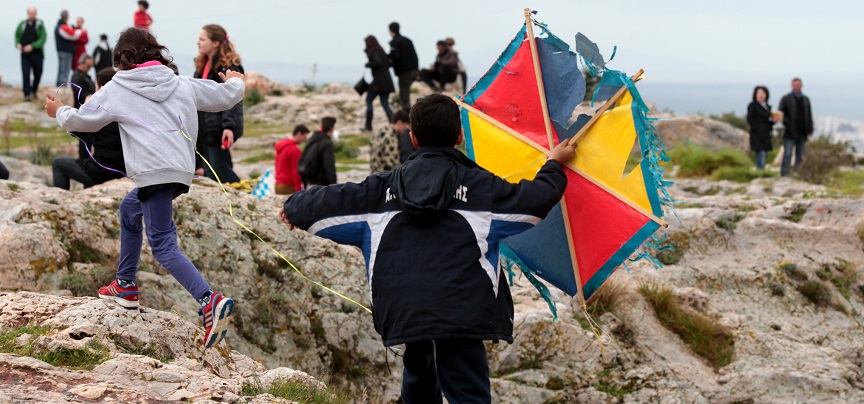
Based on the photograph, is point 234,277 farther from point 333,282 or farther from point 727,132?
point 727,132

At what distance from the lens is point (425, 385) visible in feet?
17.1

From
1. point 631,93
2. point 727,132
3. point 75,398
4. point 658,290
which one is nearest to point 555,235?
point 631,93

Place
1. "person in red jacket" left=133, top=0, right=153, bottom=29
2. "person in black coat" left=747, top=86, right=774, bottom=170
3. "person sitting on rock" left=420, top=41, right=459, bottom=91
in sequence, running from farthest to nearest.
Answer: "person sitting on rock" left=420, top=41, right=459, bottom=91 < "person in red jacket" left=133, top=0, right=153, bottom=29 < "person in black coat" left=747, top=86, right=774, bottom=170

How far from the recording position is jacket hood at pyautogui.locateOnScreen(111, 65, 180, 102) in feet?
17.6

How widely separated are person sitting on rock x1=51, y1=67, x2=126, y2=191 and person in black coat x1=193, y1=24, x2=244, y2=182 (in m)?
1.01

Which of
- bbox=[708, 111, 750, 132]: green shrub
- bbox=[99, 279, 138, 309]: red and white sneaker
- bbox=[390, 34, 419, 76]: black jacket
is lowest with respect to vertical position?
bbox=[708, 111, 750, 132]: green shrub

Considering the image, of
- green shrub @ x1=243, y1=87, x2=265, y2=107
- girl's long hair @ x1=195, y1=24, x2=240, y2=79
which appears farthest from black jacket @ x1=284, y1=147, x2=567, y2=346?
green shrub @ x1=243, y1=87, x2=265, y2=107

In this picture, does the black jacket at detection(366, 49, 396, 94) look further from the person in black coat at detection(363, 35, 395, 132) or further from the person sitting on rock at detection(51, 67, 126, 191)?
the person sitting on rock at detection(51, 67, 126, 191)

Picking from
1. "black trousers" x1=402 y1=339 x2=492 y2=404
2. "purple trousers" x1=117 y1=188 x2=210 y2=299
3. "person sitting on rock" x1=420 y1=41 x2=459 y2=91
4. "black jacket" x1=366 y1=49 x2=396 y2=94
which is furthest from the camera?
"person sitting on rock" x1=420 y1=41 x2=459 y2=91

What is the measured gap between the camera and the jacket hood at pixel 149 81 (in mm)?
5371

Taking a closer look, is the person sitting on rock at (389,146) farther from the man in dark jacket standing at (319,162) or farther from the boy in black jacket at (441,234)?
the boy in black jacket at (441,234)

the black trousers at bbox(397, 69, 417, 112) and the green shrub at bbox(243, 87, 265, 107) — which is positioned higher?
the black trousers at bbox(397, 69, 417, 112)

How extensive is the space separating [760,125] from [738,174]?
1384mm

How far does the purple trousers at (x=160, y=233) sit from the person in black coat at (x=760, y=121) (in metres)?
14.9
